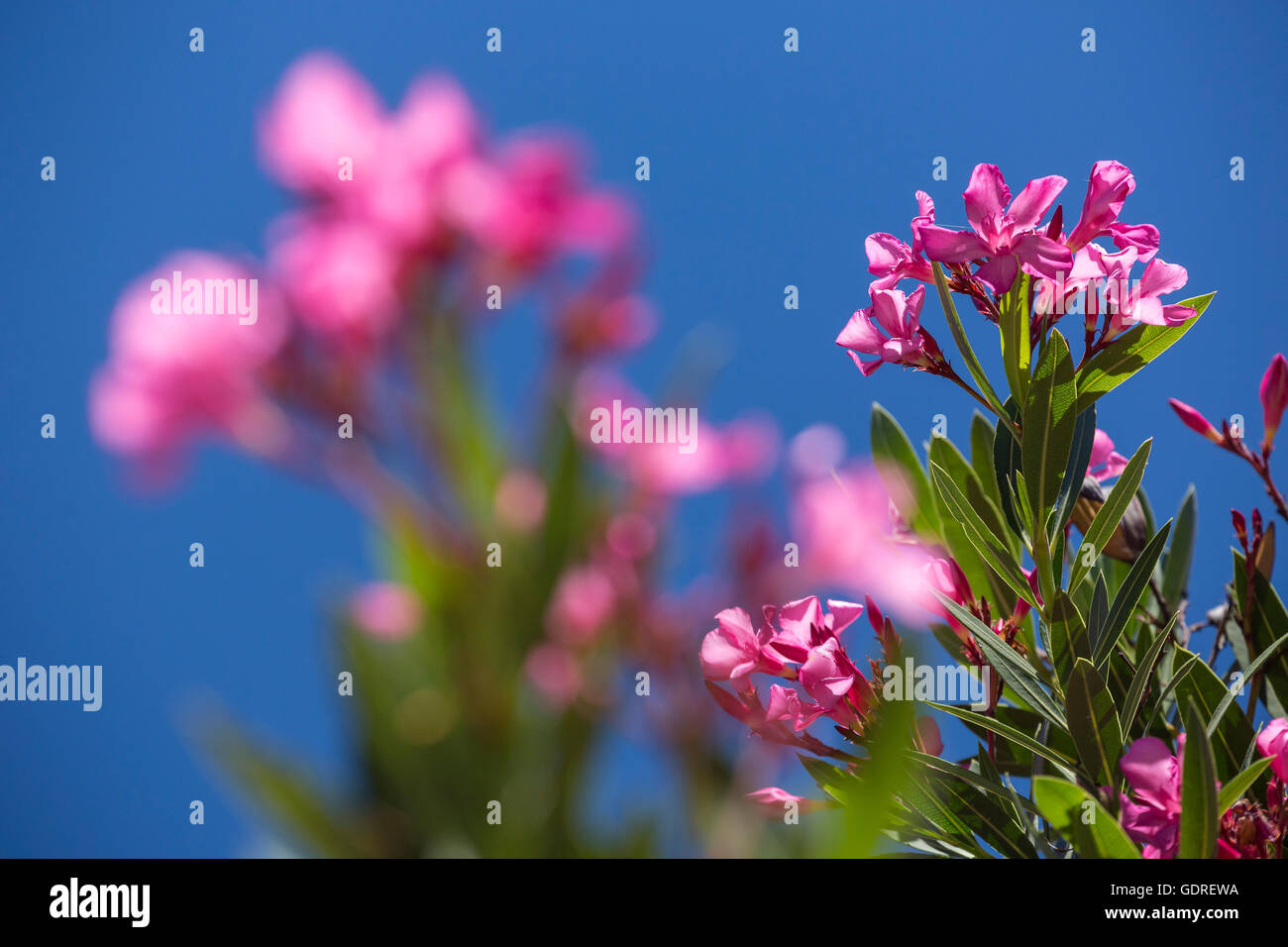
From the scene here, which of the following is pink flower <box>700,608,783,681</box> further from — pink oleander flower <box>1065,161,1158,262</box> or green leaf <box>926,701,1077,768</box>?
pink oleander flower <box>1065,161,1158,262</box>

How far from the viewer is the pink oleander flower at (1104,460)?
660mm

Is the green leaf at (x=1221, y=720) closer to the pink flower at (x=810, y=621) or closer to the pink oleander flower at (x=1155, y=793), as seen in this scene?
the pink oleander flower at (x=1155, y=793)

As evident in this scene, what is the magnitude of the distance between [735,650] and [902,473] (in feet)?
0.94

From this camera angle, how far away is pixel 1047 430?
552mm

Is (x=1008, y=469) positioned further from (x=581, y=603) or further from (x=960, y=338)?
(x=581, y=603)

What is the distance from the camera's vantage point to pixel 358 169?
13.5 inches

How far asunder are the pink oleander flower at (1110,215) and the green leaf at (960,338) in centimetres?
9

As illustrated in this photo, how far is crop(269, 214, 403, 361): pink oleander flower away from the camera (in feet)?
0.89

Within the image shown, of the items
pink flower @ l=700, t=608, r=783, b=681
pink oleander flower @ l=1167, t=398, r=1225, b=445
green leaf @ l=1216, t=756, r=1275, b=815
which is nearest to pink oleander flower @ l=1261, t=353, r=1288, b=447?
pink oleander flower @ l=1167, t=398, r=1225, b=445

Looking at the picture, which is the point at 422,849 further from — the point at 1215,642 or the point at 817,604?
the point at 1215,642

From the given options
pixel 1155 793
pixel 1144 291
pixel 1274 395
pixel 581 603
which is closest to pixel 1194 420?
pixel 1274 395

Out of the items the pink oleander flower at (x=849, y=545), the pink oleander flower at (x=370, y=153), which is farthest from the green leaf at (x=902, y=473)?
the pink oleander flower at (x=370, y=153)

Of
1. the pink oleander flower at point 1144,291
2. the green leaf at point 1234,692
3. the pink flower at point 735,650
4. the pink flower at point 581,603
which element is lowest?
the green leaf at point 1234,692
